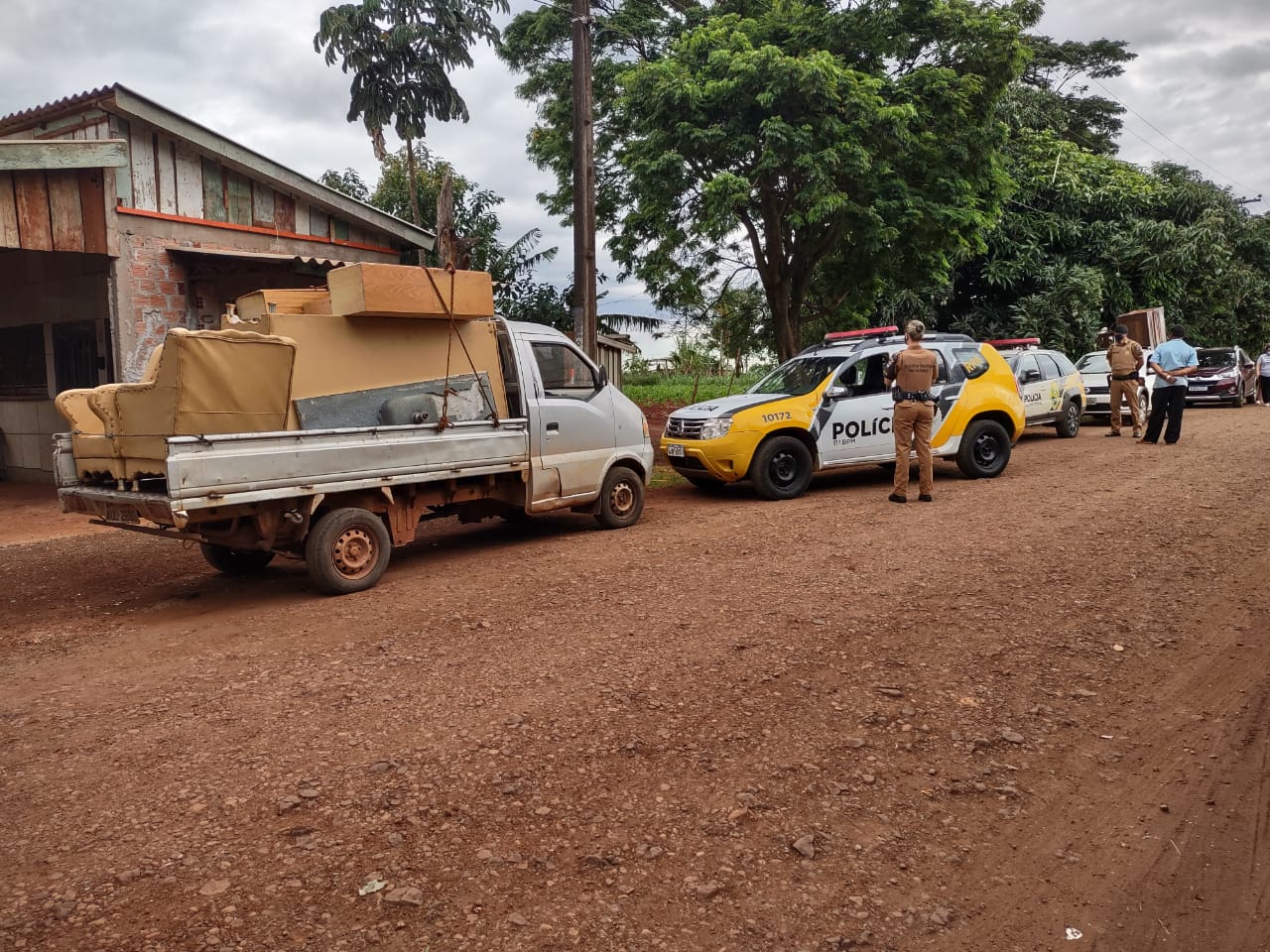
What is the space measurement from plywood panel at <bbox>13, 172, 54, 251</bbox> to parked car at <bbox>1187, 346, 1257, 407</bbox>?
22555mm

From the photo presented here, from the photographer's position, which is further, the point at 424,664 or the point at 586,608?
the point at 586,608

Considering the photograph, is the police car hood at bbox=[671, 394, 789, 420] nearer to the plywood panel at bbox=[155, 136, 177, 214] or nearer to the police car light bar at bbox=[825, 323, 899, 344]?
the police car light bar at bbox=[825, 323, 899, 344]

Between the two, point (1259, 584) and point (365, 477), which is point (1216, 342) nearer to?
point (1259, 584)

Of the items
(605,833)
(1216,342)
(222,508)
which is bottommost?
(605,833)

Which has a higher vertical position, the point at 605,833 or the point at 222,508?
the point at 222,508

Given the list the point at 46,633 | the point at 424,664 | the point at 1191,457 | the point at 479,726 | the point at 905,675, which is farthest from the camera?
the point at 1191,457

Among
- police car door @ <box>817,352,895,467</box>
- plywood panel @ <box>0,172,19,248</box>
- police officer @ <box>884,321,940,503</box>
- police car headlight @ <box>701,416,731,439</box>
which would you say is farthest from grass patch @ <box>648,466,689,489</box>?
plywood panel @ <box>0,172,19,248</box>

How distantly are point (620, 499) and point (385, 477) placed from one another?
2.77 metres

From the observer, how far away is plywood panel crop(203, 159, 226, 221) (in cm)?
1141

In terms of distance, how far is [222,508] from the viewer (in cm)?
590

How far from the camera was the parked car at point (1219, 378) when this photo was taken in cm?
2156

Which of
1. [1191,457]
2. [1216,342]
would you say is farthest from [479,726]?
[1216,342]

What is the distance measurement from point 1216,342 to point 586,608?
2973 cm

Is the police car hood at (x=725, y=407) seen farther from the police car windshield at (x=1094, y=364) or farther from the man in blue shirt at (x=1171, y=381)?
the police car windshield at (x=1094, y=364)
